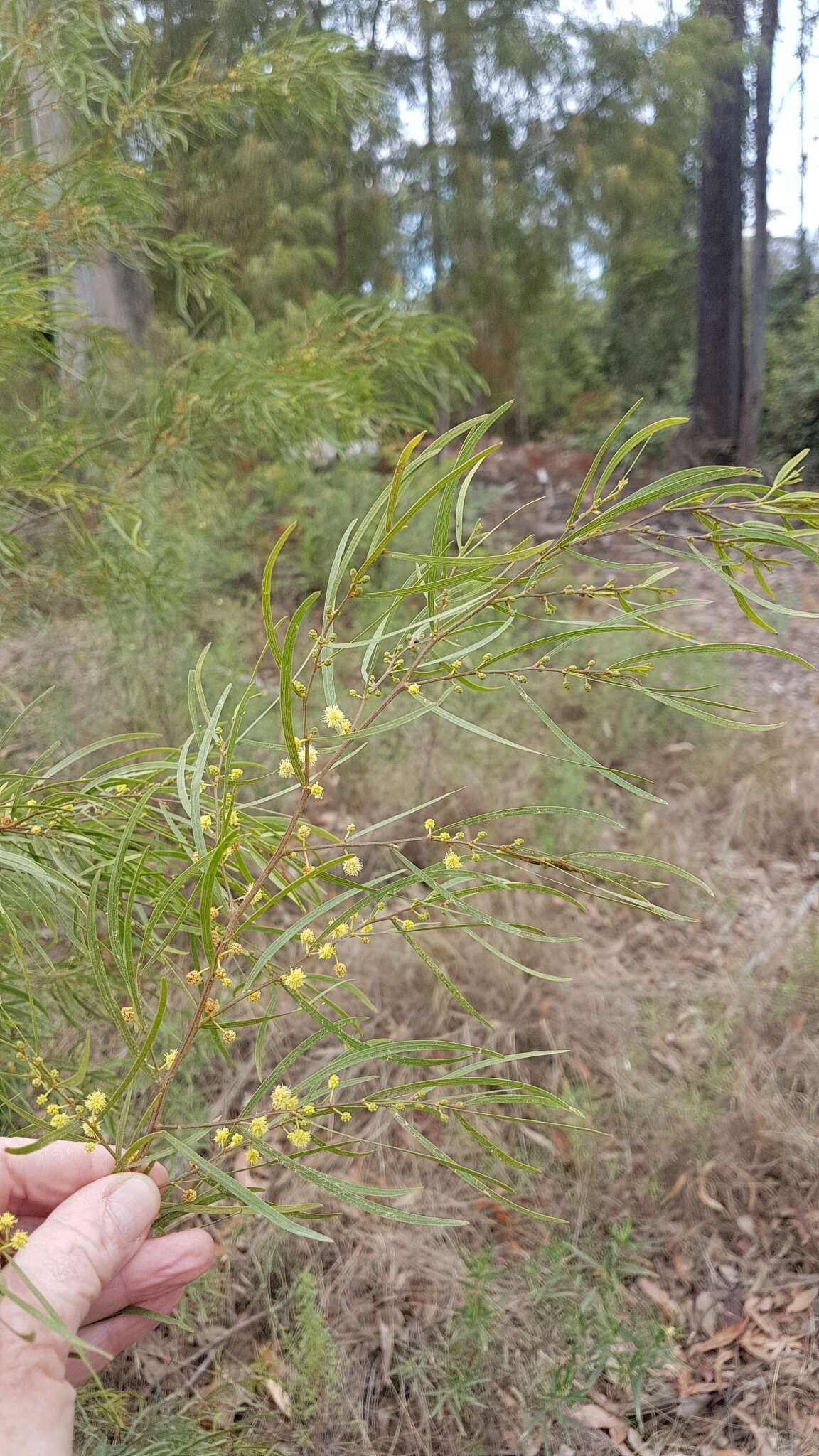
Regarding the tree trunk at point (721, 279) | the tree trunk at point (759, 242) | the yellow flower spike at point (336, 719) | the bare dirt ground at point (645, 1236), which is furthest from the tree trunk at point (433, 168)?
the yellow flower spike at point (336, 719)

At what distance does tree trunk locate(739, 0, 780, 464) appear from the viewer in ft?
19.7

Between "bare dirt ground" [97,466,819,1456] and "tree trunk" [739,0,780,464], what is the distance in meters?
5.10

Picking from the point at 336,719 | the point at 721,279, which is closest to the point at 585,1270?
the point at 336,719

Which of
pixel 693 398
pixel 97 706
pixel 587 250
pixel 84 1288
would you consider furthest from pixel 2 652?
pixel 693 398

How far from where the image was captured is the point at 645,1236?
1.71 meters

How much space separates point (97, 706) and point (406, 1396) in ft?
7.30

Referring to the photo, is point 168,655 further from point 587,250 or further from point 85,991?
point 587,250

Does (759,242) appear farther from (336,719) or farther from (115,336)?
(336,719)

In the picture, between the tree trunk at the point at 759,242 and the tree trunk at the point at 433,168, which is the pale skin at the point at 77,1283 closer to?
the tree trunk at the point at 433,168

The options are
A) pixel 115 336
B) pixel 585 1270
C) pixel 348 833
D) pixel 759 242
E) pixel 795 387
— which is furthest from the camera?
pixel 795 387

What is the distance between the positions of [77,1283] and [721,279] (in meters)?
7.15

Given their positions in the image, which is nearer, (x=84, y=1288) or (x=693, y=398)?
(x=84, y=1288)

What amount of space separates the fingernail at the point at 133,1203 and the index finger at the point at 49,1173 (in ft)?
0.52

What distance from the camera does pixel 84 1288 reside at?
0.65 meters
